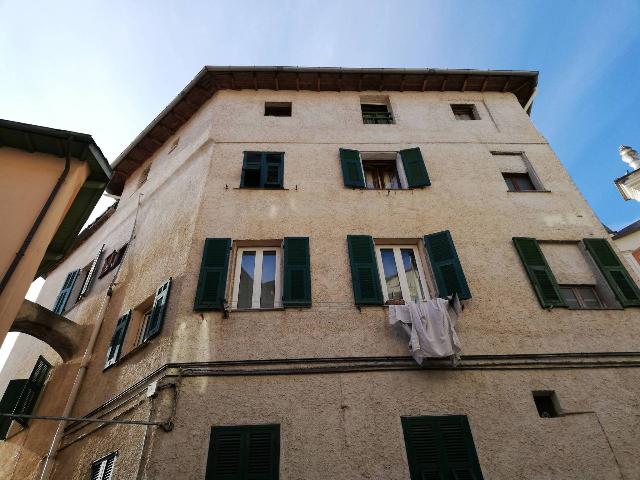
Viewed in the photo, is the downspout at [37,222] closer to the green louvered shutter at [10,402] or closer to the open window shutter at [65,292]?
the green louvered shutter at [10,402]

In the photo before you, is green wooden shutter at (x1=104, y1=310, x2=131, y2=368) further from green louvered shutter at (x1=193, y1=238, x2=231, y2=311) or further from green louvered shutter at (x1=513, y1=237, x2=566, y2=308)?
green louvered shutter at (x1=513, y1=237, x2=566, y2=308)

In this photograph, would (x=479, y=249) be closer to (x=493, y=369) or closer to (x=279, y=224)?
(x=493, y=369)

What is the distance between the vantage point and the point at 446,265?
26.6ft

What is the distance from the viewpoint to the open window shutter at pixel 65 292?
11.9m

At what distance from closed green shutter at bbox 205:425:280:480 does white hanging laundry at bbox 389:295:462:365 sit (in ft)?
8.09

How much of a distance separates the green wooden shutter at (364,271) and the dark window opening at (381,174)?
7.49 ft

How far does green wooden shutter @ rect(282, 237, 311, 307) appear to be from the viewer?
7.51 metres

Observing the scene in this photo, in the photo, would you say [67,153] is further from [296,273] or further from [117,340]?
[296,273]

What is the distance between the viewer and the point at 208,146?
10.9m

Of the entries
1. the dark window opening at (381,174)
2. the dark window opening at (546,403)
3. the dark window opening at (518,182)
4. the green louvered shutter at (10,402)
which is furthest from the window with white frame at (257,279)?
the green louvered shutter at (10,402)

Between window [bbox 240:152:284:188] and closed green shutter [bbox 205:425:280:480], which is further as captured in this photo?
window [bbox 240:152:284:188]

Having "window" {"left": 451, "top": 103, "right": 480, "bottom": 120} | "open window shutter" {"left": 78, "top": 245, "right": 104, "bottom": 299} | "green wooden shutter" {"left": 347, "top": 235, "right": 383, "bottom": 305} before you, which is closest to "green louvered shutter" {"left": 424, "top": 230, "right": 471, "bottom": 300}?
"green wooden shutter" {"left": 347, "top": 235, "right": 383, "bottom": 305}

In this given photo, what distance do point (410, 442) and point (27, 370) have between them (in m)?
10.0

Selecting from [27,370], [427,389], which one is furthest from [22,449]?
[427,389]
